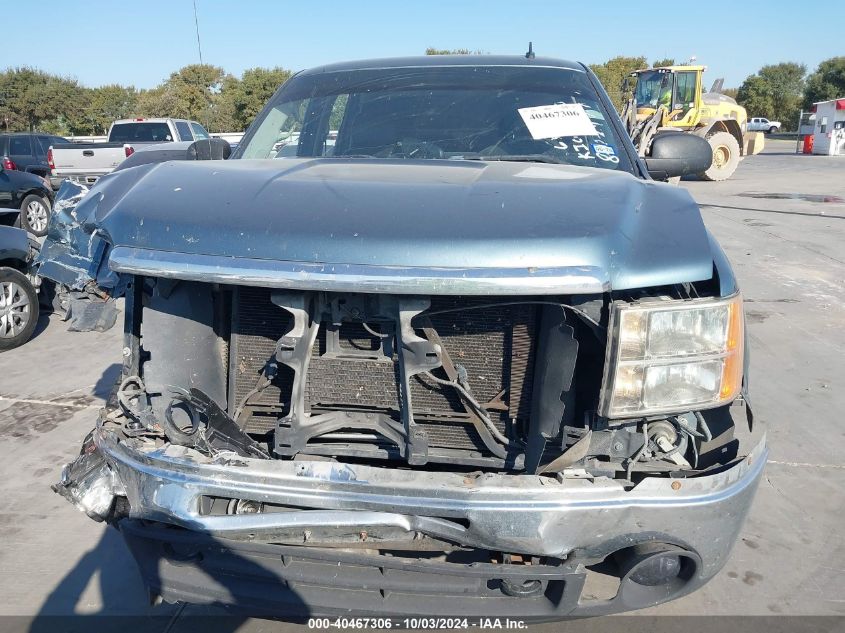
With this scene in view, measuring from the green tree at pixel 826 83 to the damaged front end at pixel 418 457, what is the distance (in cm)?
6158

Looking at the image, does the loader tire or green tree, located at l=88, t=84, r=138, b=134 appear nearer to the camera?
the loader tire

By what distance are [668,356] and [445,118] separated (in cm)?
185

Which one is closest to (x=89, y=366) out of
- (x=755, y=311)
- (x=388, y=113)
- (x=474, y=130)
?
(x=388, y=113)

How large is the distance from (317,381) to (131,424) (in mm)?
655

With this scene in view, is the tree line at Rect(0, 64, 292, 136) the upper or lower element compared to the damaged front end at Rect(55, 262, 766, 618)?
upper

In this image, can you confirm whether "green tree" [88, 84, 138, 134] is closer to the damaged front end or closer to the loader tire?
the loader tire

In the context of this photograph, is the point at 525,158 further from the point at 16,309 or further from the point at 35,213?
the point at 35,213

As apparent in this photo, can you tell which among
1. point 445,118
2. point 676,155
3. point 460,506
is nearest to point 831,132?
point 676,155

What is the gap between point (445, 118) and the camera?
3.38m

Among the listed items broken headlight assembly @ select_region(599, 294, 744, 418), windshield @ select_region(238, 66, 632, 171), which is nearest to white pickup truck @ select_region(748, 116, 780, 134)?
windshield @ select_region(238, 66, 632, 171)

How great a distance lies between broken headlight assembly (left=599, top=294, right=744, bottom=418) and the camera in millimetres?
1914

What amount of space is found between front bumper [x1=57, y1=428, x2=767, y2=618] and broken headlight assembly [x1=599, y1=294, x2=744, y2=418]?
217mm

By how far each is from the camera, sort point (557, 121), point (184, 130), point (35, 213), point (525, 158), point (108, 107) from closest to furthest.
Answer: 1. point (525, 158)
2. point (557, 121)
3. point (35, 213)
4. point (184, 130)
5. point (108, 107)

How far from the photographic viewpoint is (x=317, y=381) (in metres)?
2.23
